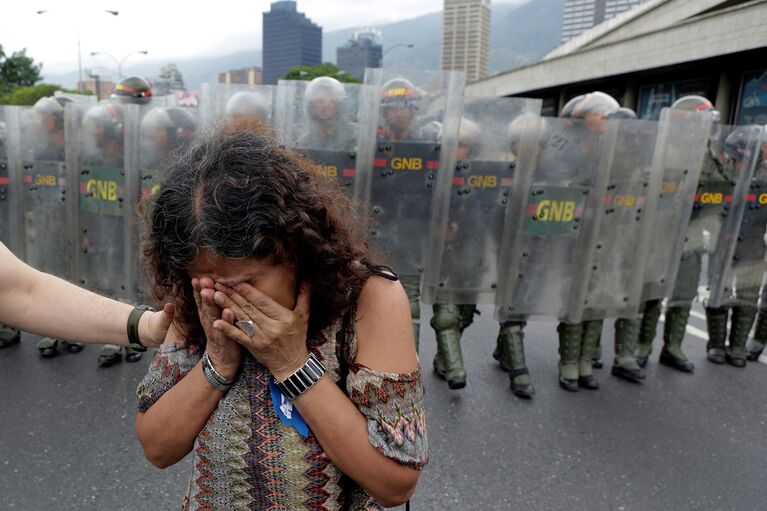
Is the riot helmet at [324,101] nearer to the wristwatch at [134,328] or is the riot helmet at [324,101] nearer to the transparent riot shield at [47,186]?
the transparent riot shield at [47,186]

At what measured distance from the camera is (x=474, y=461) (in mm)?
3227

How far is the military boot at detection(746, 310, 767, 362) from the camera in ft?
16.1

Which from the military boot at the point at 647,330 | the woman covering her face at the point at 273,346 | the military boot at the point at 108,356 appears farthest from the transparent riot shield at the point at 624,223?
the military boot at the point at 108,356

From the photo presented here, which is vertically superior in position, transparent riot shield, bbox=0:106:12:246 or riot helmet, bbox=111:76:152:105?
riot helmet, bbox=111:76:152:105

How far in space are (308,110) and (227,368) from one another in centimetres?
285

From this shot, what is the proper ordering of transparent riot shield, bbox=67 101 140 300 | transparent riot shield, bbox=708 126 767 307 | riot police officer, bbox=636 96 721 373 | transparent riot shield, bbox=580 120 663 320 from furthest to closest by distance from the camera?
riot police officer, bbox=636 96 721 373 < transparent riot shield, bbox=708 126 767 307 < transparent riot shield, bbox=67 101 140 300 < transparent riot shield, bbox=580 120 663 320

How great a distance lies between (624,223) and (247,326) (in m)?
3.58

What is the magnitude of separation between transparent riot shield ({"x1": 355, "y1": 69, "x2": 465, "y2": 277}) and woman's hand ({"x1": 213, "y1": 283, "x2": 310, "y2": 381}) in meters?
2.53

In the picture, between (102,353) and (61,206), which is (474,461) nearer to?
(102,353)

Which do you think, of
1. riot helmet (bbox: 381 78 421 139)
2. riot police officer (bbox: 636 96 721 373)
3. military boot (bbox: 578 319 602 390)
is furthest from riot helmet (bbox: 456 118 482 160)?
riot police officer (bbox: 636 96 721 373)

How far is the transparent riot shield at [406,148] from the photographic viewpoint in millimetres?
3678

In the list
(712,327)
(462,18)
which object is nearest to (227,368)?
(712,327)

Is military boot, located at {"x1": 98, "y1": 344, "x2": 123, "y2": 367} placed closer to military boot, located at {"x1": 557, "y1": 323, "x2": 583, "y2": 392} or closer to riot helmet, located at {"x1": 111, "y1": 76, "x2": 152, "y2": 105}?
riot helmet, located at {"x1": 111, "y1": 76, "x2": 152, "y2": 105}

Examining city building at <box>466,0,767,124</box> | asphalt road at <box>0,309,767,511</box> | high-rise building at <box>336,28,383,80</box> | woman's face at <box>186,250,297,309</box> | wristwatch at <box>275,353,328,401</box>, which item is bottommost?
asphalt road at <box>0,309,767,511</box>
